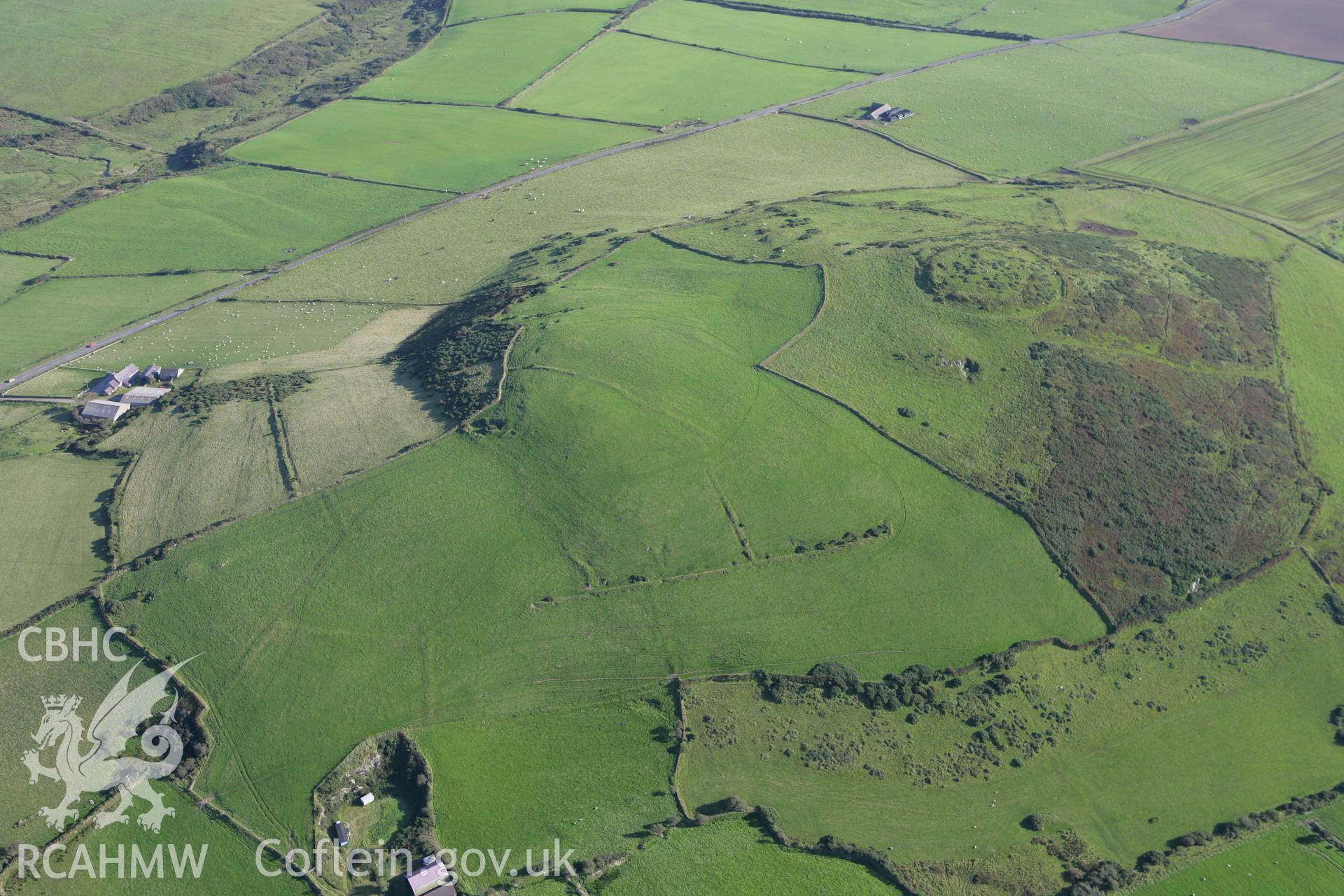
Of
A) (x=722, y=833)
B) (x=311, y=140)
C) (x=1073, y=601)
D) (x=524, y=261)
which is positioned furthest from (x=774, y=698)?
(x=311, y=140)

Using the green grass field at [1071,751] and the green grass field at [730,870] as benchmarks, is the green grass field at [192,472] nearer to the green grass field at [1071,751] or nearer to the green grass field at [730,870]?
the green grass field at [730,870]

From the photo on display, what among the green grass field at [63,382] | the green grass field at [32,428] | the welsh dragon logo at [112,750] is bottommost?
the welsh dragon logo at [112,750]

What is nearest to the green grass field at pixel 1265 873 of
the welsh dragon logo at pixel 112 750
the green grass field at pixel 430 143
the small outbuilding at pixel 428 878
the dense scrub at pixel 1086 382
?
the dense scrub at pixel 1086 382

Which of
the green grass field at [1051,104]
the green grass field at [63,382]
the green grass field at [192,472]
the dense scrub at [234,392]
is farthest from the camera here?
the green grass field at [1051,104]

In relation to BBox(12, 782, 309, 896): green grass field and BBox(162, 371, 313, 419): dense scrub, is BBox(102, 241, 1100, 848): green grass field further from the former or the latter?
BBox(162, 371, 313, 419): dense scrub

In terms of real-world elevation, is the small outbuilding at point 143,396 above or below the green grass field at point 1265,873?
above

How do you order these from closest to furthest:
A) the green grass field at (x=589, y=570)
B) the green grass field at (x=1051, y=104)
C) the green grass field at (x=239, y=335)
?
the green grass field at (x=589, y=570)
the green grass field at (x=239, y=335)
the green grass field at (x=1051, y=104)
